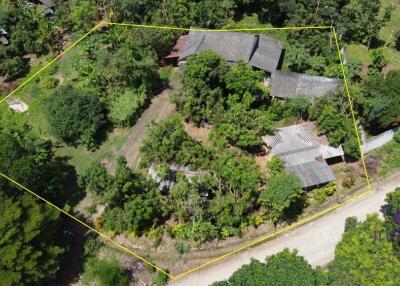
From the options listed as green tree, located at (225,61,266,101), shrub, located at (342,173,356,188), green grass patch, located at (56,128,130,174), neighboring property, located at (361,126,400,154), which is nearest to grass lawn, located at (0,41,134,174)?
green grass patch, located at (56,128,130,174)

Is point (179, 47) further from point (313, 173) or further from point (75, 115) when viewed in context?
point (313, 173)

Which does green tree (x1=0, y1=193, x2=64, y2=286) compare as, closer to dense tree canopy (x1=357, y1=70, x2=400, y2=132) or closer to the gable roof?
the gable roof

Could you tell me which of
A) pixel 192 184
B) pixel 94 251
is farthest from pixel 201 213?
pixel 94 251

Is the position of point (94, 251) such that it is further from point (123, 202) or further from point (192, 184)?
point (192, 184)

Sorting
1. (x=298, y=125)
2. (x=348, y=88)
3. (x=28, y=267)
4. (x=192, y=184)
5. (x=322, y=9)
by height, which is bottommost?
(x=28, y=267)

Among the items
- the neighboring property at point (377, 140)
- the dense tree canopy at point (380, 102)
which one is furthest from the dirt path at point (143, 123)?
the neighboring property at point (377, 140)

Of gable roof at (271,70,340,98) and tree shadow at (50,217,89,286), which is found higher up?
gable roof at (271,70,340,98)
